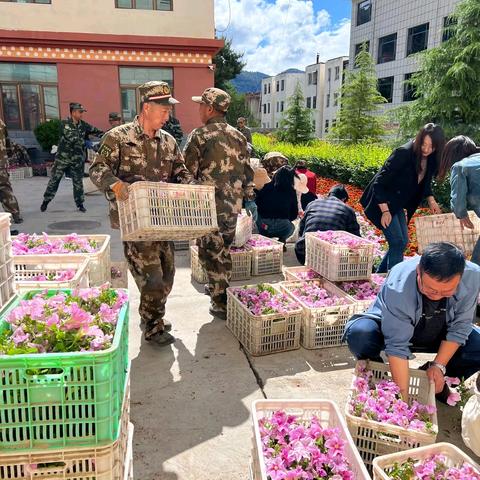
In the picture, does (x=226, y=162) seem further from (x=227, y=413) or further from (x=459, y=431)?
(x=459, y=431)

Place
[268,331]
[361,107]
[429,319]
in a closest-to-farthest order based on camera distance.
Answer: [429,319]
[268,331]
[361,107]

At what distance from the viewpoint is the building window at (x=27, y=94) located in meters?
16.1

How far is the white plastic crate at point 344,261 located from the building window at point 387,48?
2844cm

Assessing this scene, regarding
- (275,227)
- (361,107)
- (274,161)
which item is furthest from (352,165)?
(361,107)

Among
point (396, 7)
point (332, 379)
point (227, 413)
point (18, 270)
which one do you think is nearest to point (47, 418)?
point (227, 413)

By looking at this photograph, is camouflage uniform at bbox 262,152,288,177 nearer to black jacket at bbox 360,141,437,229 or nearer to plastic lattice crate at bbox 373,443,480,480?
black jacket at bbox 360,141,437,229

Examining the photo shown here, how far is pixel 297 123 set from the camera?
90.7 ft

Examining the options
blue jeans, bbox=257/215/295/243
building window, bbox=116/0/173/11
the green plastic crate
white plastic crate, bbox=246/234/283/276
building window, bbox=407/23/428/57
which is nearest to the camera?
the green plastic crate

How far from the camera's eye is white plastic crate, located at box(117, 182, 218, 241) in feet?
10.0

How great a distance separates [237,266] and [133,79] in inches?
531

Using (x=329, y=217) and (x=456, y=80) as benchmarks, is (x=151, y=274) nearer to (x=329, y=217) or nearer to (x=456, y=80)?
(x=329, y=217)

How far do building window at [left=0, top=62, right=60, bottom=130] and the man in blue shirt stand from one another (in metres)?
16.5

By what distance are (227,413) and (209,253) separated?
68.0 inches

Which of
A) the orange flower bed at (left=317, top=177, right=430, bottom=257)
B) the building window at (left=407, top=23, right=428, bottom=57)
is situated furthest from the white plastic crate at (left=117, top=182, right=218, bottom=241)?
the building window at (left=407, top=23, right=428, bottom=57)
